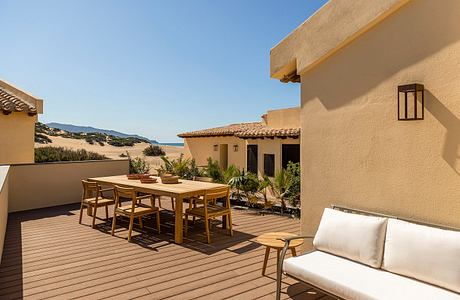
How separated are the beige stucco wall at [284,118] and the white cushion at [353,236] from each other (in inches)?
382

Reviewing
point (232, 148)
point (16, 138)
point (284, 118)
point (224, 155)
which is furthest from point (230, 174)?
point (224, 155)

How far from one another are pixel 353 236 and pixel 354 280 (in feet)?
1.97

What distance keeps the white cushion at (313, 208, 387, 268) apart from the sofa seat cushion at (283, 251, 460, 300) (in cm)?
10

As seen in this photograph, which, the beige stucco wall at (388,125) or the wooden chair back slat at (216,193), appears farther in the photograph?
the wooden chair back slat at (216,193)

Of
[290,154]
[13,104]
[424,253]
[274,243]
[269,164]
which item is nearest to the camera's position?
[424,253]

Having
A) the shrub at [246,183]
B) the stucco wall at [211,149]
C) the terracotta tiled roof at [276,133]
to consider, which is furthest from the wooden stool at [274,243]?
the stucco wall at [211,149]

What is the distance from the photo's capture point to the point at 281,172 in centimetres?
858

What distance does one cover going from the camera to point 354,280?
2.88m

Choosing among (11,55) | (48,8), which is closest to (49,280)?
(48,8)

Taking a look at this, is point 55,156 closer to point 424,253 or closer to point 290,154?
point 290,154

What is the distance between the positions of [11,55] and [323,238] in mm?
16563

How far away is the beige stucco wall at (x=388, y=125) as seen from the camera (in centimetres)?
304

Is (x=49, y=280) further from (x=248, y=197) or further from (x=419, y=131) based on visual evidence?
(x=248, y=197)

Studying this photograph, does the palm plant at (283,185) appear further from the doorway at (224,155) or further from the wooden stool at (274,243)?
the doorway at (224,155)
